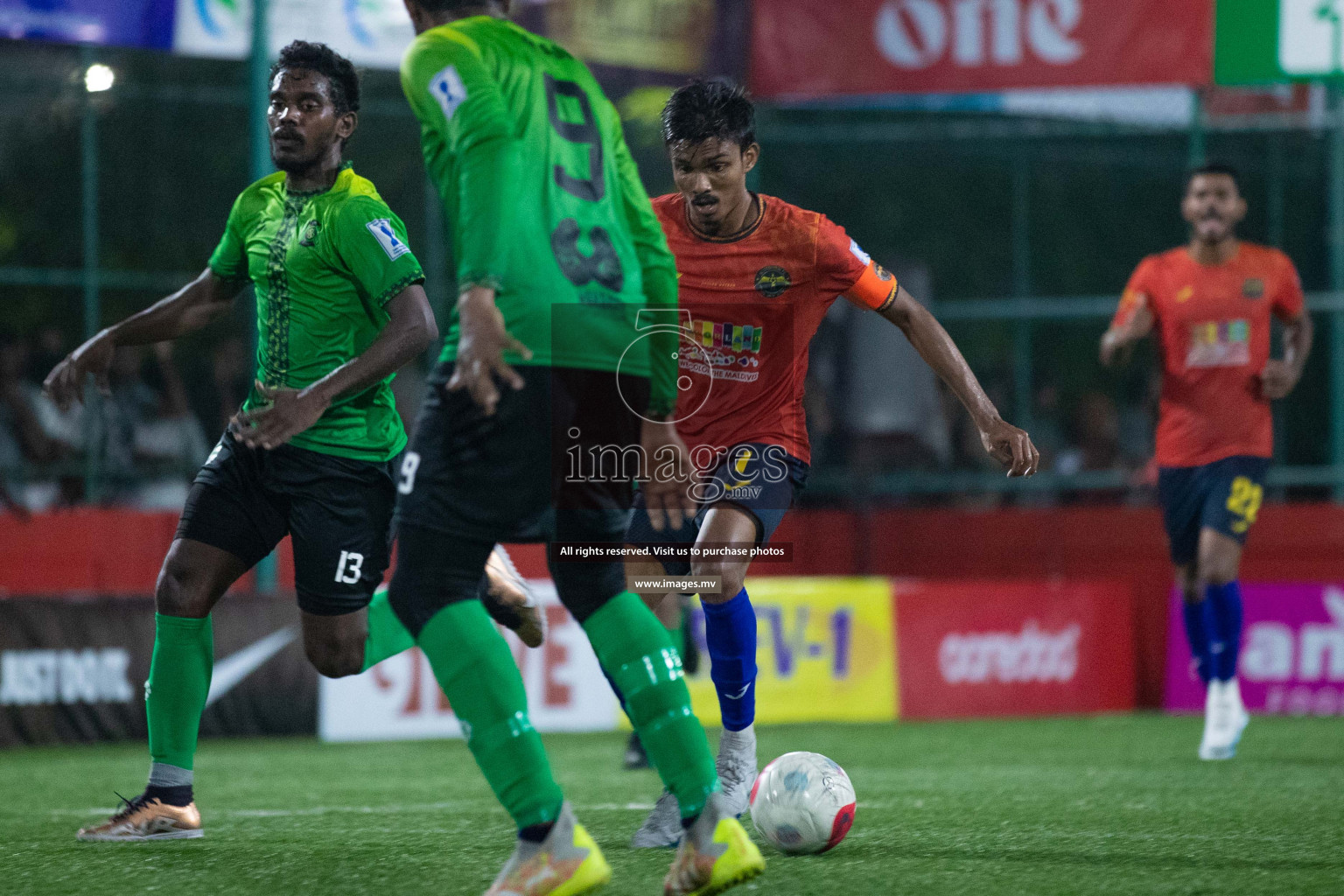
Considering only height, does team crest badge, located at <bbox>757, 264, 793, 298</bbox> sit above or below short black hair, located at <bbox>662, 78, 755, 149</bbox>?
below

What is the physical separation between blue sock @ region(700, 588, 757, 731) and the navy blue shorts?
3.59 metres

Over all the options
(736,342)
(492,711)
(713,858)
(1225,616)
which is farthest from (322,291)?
(1225,616)

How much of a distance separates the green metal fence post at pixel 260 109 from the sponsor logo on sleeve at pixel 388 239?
18.9 ft

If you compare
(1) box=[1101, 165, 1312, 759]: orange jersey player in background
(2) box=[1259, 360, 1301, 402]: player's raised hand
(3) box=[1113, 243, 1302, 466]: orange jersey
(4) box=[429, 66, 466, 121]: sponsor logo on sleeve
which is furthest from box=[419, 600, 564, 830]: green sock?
(2) box=[1259, 360, 1301, 402]: player's raised hand

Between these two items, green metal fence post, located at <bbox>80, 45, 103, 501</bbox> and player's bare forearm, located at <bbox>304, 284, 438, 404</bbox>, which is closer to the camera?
player's bare forearm, located at <bbox>304, 284, 438, 404</bbox>

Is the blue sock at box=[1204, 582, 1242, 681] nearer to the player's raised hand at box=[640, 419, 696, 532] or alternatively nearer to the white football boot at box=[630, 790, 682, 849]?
the white football boot at box=[630, 790, 682, 849]

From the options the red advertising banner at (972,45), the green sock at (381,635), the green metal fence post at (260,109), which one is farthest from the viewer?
the red advertising banner at (972,45)

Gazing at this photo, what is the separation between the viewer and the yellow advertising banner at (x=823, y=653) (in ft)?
32.8

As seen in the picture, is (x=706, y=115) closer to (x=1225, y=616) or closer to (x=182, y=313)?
(x=182, y=313)

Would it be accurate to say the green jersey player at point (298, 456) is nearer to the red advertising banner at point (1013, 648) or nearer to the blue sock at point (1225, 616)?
the blue sock at point (1225, 616)

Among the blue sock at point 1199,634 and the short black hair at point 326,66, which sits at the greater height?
the short black hair at point 326,66

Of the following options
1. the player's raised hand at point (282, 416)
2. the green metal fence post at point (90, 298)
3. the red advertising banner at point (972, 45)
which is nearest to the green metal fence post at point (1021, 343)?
the red advertising banner at point (972, 45)

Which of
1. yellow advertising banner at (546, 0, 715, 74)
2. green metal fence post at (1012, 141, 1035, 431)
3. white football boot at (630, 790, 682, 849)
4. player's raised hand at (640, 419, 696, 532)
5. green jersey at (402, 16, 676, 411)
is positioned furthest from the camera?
green metal fence post at (1012, 141, 1035, 431)

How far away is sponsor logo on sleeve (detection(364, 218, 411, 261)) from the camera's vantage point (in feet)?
15.5
